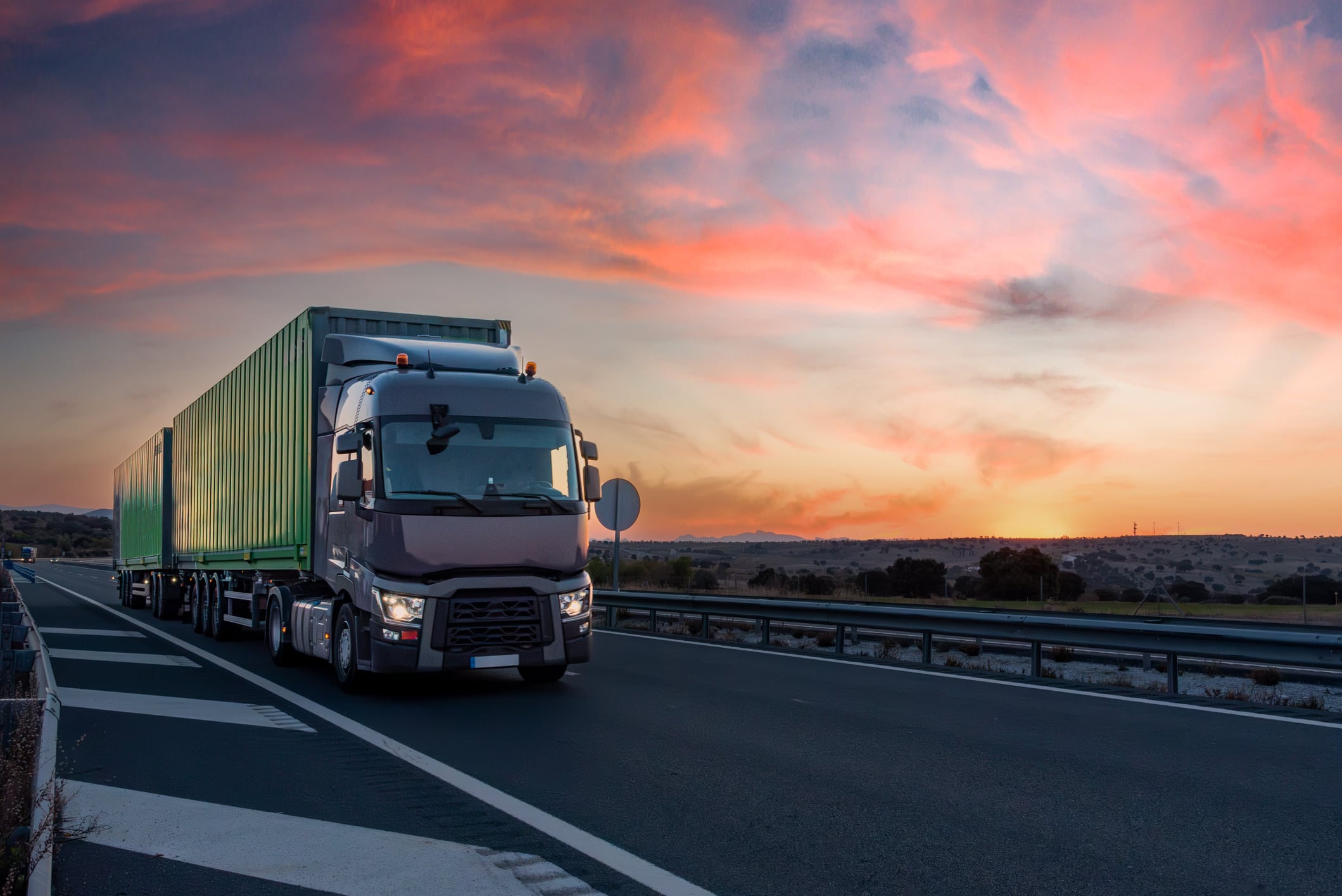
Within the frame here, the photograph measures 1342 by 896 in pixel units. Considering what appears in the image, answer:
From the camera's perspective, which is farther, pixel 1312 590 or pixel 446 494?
pixel 1312 590

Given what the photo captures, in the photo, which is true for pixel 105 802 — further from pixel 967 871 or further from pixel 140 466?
pixel 140 466

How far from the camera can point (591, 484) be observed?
38.9ft

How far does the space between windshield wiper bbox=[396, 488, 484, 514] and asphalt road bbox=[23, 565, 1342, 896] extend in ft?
6.16

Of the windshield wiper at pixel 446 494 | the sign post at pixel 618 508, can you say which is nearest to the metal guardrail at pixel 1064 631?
the sign post at pixel 618 508

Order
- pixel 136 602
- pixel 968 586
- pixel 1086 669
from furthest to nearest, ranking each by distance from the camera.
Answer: pixel 968 586 < pixel 136 602 < pixel 1086 669

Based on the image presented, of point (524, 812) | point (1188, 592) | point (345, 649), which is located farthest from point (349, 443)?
point (1188, 592)

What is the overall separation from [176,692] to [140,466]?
62.7 feet

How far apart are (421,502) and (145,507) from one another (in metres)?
20.0

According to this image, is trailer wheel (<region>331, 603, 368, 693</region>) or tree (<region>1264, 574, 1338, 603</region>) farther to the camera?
tree (<region>1264, 574, 1338, 603</region>)

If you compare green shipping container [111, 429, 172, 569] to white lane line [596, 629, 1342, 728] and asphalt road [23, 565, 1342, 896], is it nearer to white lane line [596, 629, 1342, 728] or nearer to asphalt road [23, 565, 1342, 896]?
white lane line [596, 629, 1342, 728]

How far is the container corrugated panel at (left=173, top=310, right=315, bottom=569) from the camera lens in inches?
535

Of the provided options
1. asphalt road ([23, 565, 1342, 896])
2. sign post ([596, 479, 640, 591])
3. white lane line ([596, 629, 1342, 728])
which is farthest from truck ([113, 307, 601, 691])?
sign post ([596, 479, 640, 591])

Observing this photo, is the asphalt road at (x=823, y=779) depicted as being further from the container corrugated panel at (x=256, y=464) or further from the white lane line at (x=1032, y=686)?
the container corrugated panel at (x=256, y=464)

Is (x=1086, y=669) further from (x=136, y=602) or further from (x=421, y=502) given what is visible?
(x=136, y=602)
